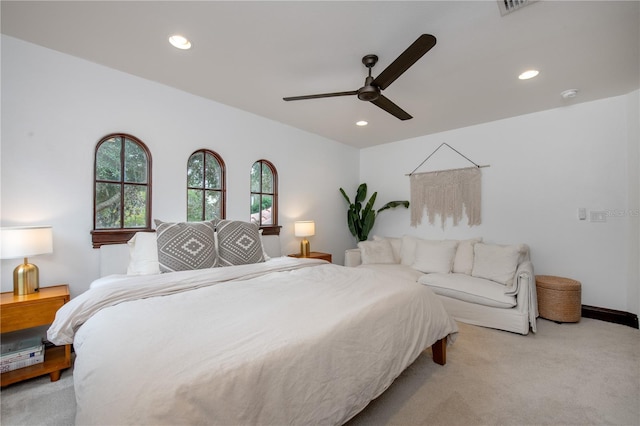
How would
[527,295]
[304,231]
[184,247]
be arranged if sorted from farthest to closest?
[304,231] < [527,295] < [184,247]

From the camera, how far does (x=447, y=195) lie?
4281 mm

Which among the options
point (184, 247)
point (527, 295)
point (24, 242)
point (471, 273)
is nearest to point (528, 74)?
point (527, 295)

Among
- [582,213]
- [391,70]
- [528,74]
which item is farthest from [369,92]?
[582,213]

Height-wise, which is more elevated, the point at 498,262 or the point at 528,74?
the point at 528,74

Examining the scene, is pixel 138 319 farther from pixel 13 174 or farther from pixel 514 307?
pixel 514 307

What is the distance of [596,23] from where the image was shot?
6.17 feet

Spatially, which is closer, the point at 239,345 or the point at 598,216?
the point at 239,345

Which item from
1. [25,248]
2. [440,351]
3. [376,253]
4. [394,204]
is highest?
[394,204]

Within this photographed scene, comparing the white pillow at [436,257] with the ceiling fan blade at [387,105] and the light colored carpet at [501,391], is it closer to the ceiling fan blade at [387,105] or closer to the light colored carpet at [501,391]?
the light colored carpet at [501,391]

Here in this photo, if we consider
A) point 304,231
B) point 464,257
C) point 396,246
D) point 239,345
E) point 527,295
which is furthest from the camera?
point 396,246

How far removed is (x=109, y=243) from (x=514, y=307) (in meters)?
4.05

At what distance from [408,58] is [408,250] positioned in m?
3.11

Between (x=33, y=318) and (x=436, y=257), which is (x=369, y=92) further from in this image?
(x=33, y=318)

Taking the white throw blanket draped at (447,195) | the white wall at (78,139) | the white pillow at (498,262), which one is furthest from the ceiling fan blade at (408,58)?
the white throw blanket draped at (447,195)
